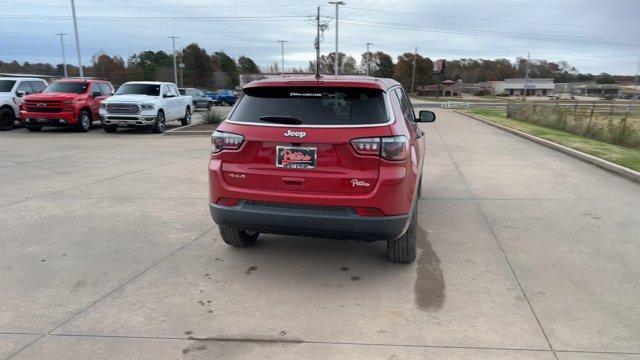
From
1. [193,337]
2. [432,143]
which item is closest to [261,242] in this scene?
[193,337]

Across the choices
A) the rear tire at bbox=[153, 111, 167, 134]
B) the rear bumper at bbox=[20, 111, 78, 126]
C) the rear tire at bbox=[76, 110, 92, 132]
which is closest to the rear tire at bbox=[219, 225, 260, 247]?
the rear tire at bbox=[153, 111, 167, 134]

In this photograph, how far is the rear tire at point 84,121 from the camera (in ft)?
57.3

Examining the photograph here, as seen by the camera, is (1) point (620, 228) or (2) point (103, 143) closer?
(1) point (620, 228)

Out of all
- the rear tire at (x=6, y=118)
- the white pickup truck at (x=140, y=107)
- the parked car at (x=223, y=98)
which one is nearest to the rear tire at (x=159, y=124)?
the white pickup truck at (x=140, y=107)

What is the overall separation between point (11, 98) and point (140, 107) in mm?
5292

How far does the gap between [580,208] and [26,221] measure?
7316 mm

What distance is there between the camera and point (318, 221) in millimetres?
4059

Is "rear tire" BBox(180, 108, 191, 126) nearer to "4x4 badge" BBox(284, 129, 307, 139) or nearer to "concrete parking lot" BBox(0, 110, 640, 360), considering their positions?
"concrete parking lot" BBox(0, 110, 640, 360)

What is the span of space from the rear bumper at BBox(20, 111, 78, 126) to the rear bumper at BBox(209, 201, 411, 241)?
1510 centimetres

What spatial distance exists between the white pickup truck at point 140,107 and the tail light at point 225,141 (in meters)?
13.7

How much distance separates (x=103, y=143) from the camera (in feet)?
47.9

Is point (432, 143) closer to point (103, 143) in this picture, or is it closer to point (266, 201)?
point (103, 143)

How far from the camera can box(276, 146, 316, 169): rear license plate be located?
4078mm

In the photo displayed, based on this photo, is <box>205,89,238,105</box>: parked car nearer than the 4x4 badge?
No
